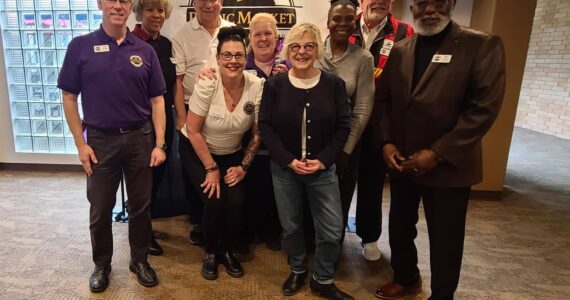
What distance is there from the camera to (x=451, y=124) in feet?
5.47

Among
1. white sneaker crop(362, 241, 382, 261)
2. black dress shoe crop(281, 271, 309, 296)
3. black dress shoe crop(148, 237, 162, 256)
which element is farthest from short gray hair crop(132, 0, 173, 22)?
white sneaker crop(362, 241, 382, 261)

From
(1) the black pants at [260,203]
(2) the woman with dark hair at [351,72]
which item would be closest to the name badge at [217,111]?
(1) the black pants at [260,203]

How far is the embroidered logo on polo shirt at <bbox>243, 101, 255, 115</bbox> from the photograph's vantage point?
2.12 m

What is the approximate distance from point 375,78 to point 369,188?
691 millimetres

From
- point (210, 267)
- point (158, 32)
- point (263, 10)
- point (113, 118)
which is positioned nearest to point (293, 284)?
point (210, 267)

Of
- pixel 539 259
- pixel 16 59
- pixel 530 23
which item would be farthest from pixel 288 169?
pixel 16 59

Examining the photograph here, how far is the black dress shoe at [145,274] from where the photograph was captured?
2201mm

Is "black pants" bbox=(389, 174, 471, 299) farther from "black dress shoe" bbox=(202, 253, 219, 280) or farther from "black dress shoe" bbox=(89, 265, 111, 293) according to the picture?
"black dress shoe" bbox=(89, 265, 111, 293)

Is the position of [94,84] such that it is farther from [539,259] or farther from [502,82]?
[539,259]

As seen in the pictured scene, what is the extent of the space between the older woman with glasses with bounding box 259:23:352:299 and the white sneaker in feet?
1.86

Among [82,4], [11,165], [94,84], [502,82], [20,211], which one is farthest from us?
[11,165]

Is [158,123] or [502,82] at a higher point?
[502,82]

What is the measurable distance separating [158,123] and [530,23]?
10.7 feet

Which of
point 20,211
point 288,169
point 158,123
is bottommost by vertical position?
point 20,211
